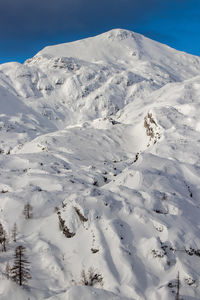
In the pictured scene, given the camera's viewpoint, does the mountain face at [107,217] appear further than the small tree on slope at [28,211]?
No

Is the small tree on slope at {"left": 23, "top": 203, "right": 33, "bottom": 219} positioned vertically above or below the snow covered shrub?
above

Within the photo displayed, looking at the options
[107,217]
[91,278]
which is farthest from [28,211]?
[91,278]

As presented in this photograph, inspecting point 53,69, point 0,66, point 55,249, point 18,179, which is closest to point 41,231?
point 55,249

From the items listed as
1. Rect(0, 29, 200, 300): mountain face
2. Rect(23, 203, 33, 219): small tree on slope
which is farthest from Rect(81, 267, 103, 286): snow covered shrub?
Rect(23, 203, 33, 219): small tree on slope

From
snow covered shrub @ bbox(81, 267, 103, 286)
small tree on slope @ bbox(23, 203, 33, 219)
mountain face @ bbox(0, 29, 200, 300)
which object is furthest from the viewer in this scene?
small tree on slope @ bbox(23, 203, 33, 219)

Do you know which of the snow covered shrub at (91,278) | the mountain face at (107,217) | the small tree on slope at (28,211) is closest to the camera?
the mountain face at (107,217)

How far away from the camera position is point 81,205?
767 inches

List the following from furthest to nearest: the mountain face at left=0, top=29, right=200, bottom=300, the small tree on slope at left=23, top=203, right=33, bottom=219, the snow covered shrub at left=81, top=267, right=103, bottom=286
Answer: the small tree on slope at left=23, top=203, right=33, bottom=219 < the snow covered shrub at left=81, top=267, right=103, bottom=286 < the mountain face at left=0, top=29, right=200, bottom=300

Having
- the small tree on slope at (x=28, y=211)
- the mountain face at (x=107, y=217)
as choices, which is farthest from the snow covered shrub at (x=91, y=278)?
the small tree on slope at (x=28, y=211)

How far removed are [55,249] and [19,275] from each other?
192 inches

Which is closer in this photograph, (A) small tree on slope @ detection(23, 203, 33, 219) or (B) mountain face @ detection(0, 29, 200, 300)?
(B) mountain face @ detection(0, 29, 200, 300)

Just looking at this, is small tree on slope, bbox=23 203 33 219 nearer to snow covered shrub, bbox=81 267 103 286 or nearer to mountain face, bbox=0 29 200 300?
mountain face, bbox=0 29 200 300

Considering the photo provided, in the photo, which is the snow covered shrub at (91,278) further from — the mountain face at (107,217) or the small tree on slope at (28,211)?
the small tree on slope at (28,211)

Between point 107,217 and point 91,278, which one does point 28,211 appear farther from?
point 91,278
